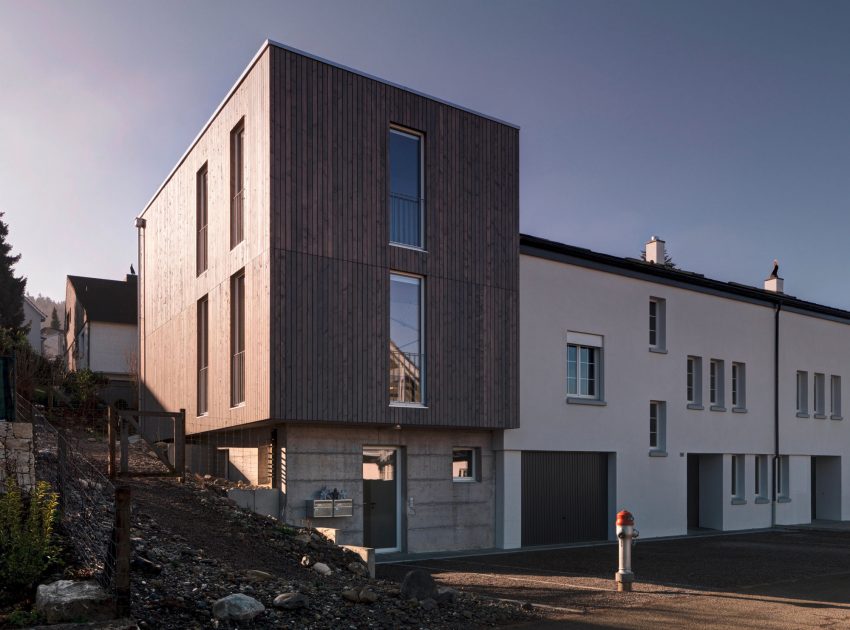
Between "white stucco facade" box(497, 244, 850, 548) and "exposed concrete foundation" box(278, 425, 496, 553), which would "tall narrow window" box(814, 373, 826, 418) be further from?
"exposed concrete foundation" box(278, 425, 496, 553)

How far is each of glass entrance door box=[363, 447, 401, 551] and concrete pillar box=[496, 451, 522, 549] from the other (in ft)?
8.14

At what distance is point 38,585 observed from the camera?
7492mm

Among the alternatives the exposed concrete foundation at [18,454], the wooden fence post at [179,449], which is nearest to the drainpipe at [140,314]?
the wooden fence post at [179,449]

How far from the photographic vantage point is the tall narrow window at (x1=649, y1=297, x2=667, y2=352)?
2217cm

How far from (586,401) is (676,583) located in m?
7.30

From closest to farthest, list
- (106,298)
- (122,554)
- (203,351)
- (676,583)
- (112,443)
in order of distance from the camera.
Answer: (122,554) → (676,583) → (112,443) → (203,351) → (106,298)

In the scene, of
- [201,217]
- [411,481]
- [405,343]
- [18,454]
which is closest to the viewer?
[18,454]

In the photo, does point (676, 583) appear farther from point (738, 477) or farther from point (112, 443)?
point (738, 477)

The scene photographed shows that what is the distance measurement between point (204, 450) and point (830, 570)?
12.9 m

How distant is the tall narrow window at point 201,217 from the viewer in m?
19.4

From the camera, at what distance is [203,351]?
19297mm

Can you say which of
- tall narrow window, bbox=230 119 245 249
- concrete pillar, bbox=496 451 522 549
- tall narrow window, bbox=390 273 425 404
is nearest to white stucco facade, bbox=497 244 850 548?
concrete pillar, bbox=496 451 522 549

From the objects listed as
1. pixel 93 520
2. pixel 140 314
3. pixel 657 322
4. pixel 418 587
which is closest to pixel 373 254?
pixel 418 587

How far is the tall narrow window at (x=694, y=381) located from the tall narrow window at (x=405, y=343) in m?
9.70
